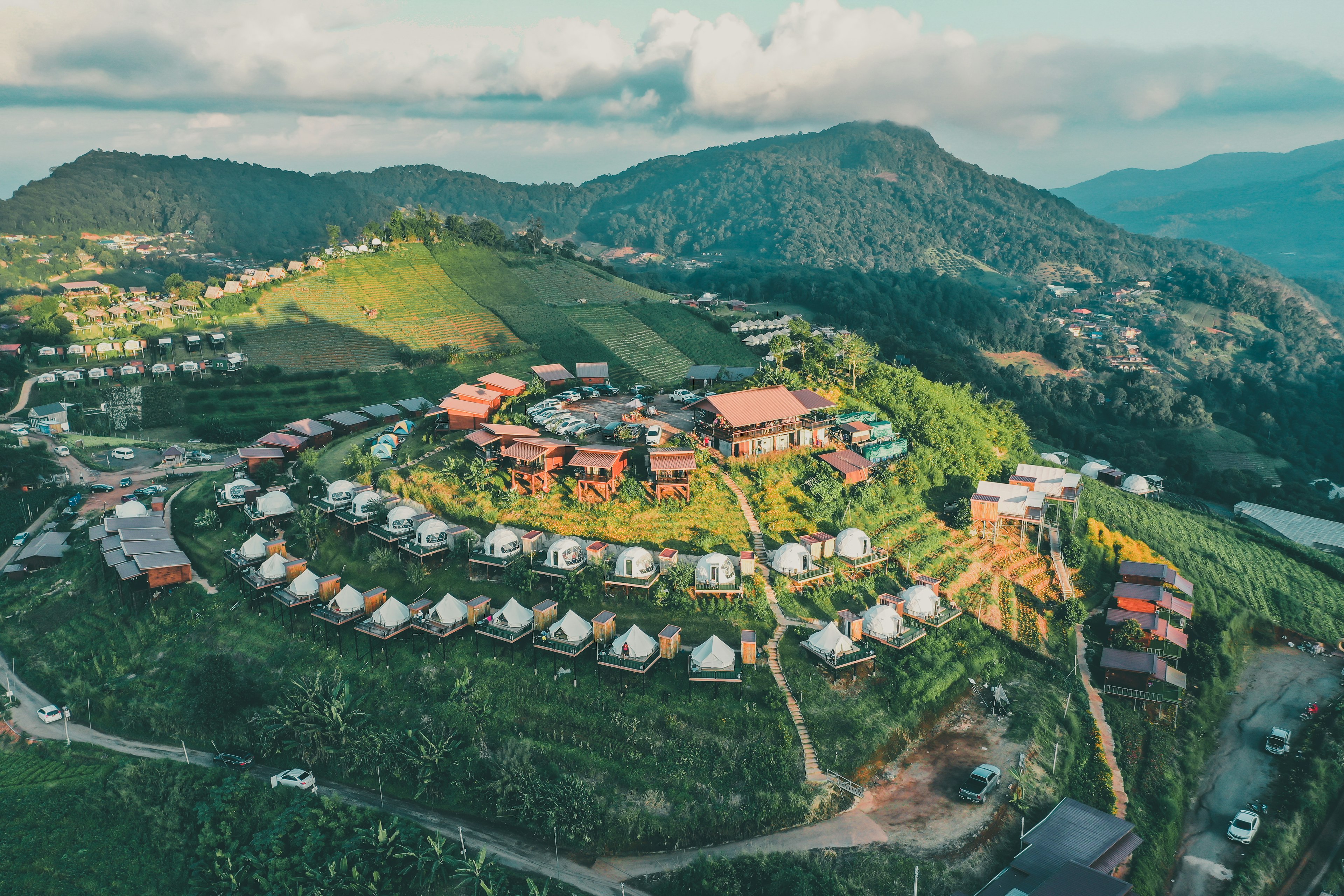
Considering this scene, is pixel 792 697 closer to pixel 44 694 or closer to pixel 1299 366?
pixel 44 694

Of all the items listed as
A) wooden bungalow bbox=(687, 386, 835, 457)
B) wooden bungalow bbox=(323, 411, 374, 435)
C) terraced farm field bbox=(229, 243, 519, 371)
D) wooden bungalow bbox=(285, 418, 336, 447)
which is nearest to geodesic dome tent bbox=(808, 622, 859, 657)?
wooden bungalow bbox=(687, 386, 835, 457)

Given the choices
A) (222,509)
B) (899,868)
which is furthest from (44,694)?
(899,868)

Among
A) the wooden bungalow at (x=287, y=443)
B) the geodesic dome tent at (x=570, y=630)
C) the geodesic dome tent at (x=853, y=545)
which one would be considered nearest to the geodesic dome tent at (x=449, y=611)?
the geodesic dome tent at (x=570, y=630)

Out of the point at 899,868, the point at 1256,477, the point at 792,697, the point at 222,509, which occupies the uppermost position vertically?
the point at 222,509

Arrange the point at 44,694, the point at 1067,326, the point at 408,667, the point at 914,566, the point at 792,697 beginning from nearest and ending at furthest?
the point at 792,697
the point at 408,667
the point at 44,694
the point at 914,566
the point at 1067,326

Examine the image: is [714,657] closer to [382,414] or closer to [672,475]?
[672,475]

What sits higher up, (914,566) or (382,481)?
(382,481)

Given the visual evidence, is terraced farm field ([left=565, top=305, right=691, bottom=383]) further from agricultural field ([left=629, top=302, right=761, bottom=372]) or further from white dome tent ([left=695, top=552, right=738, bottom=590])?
white dome tent ([left=695, top=552, right=738, bottom=590])
